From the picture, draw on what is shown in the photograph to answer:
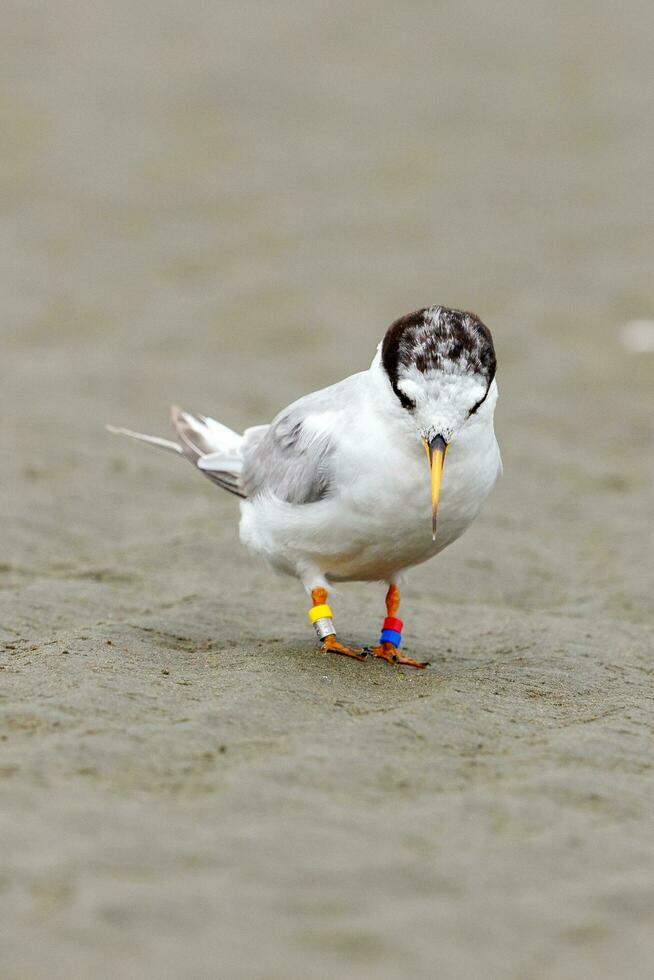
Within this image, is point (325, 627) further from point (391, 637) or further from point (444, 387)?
point (444, 387)

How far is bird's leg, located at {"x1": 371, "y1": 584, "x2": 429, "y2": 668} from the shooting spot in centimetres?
566

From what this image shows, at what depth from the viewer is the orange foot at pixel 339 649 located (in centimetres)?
562

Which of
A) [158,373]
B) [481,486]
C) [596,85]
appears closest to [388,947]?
[481,486]

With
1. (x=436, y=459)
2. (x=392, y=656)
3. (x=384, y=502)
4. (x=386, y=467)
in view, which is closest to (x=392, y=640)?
(x=392, y=656)

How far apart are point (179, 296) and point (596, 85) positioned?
670cm

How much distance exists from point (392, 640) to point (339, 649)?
0.27 m

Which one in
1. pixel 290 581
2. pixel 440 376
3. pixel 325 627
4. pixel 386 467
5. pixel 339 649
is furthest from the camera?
pixel 290 581

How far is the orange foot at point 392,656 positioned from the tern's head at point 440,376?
0.78 m

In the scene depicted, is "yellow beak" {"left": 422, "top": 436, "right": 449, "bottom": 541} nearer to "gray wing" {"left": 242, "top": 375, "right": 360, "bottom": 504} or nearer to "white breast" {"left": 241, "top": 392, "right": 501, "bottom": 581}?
"white breast" {"left": 241, "top": 392, "right": 501, "bottom": 581}

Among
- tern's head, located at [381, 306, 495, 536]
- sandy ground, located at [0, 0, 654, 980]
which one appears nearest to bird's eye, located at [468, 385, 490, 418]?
tern's head, located at [381, 306, 495, 536]

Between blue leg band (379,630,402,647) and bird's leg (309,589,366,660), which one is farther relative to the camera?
blue leg band (379,630,402,647)

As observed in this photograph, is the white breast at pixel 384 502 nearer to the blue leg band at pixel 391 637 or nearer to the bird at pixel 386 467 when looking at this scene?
the bird at pixel 386 467

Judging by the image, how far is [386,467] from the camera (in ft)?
17.2

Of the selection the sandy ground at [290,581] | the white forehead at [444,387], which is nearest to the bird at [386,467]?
the white forehead at [444,387]
